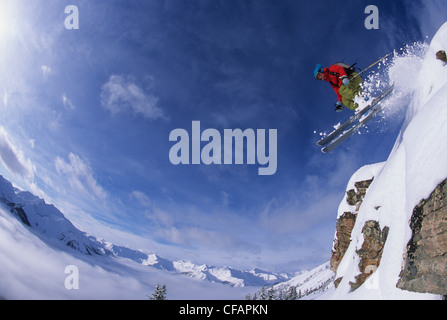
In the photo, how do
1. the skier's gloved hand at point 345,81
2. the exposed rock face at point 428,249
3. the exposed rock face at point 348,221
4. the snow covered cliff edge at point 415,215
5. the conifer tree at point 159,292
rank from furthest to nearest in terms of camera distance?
the conifer tree at point 159,292 < the exposed rock face at point 348,221 < the skier's gloved hand at point 345,81 < the snow covered cliff edge at point 415,215 < the exposed rock face at point 428,249

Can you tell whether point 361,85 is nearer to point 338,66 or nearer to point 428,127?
point 338,66

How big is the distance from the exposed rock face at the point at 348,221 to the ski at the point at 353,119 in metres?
6.76

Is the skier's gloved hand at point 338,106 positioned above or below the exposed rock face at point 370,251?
above

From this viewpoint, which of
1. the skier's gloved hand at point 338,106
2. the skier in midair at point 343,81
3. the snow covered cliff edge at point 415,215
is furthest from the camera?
the skier's gloved hand at point 338,106

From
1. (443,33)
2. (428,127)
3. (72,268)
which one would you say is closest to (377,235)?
(428,127)

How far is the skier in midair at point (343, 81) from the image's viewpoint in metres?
12.6

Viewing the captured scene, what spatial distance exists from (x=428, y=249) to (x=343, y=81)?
9202 mm

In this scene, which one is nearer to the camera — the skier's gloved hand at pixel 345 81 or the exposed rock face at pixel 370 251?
the exposed rock face at pixel 370 251

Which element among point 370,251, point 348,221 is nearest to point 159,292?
point 348,221

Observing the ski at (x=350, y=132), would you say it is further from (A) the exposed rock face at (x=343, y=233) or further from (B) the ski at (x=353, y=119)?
(A) the exposed rock face at (x=343, y=233)

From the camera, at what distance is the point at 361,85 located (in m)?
13.4

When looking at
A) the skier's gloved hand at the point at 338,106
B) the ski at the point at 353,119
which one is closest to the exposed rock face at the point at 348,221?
the ski at the point at 353,119

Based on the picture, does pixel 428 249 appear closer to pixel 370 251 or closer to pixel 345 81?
pixel 370 251

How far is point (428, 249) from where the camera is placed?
22.4ft
